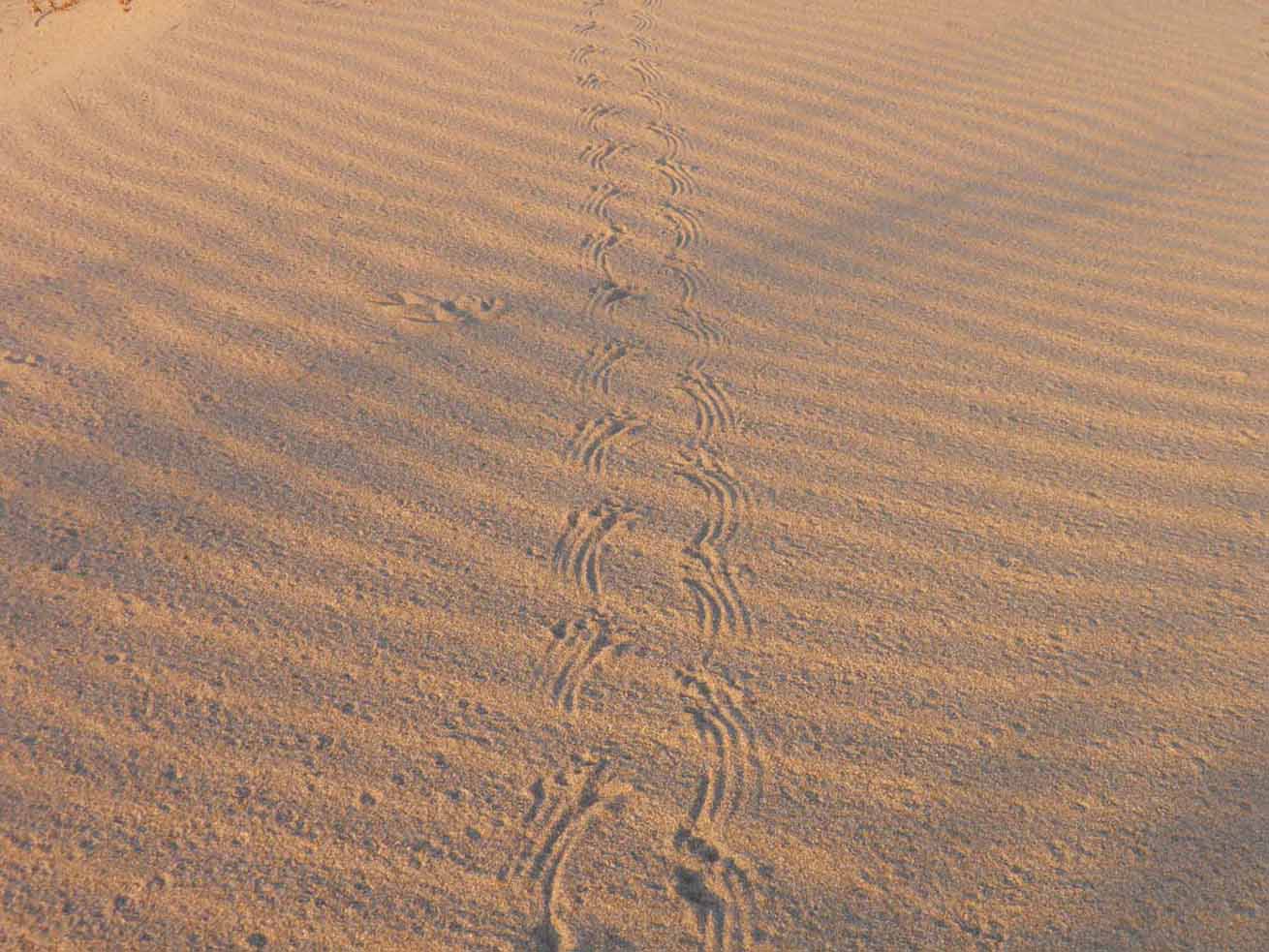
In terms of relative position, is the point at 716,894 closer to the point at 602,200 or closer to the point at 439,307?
the point at 439,307

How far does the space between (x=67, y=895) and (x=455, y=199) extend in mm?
2729

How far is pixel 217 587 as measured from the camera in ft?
7.19

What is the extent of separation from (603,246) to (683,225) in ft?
1.17

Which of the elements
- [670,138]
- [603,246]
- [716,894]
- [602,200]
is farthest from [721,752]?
[670,138]

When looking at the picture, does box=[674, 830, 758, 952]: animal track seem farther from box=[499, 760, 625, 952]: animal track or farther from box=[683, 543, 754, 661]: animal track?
box=[683, 543, 754, 661]: animal track

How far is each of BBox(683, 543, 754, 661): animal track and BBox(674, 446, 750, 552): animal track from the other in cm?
4

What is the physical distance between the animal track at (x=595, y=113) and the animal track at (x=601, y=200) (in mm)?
561

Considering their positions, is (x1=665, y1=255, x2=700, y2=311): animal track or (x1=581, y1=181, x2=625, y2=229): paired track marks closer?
(x1=665, y1=255, x2=700, y2=311): animal track

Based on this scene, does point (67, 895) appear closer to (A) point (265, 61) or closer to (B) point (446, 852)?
(B) point (446, 852)

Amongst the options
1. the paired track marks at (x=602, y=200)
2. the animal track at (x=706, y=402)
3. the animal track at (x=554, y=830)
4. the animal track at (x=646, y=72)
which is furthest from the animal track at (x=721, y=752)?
the animal track at (x=646, y=72)

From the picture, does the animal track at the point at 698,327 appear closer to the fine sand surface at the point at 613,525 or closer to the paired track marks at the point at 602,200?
the fine sand surface at the point at 613,525

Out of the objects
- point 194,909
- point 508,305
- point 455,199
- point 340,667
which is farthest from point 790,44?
point 194,909

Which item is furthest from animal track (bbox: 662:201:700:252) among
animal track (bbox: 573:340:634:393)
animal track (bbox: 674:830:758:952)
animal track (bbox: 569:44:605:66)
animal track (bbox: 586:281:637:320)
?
animal track (bbox: 674:830:758:952)

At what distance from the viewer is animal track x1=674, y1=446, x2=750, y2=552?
2426mm
